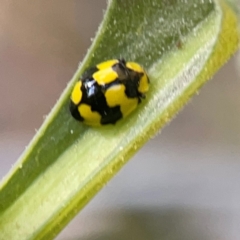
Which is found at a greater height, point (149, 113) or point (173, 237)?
point (149, 113)

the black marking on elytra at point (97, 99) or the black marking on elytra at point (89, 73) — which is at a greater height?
the black marking on elytra at point (89, 73)

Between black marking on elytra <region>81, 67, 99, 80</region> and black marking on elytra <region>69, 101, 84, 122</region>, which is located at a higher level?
black marking on elytra <region>81, 67, 99, 80</region>

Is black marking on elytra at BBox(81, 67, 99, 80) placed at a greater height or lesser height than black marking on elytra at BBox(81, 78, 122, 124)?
greater

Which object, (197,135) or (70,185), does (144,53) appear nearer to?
(70,185)

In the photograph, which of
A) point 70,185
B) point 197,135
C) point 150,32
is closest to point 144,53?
point 150,32
